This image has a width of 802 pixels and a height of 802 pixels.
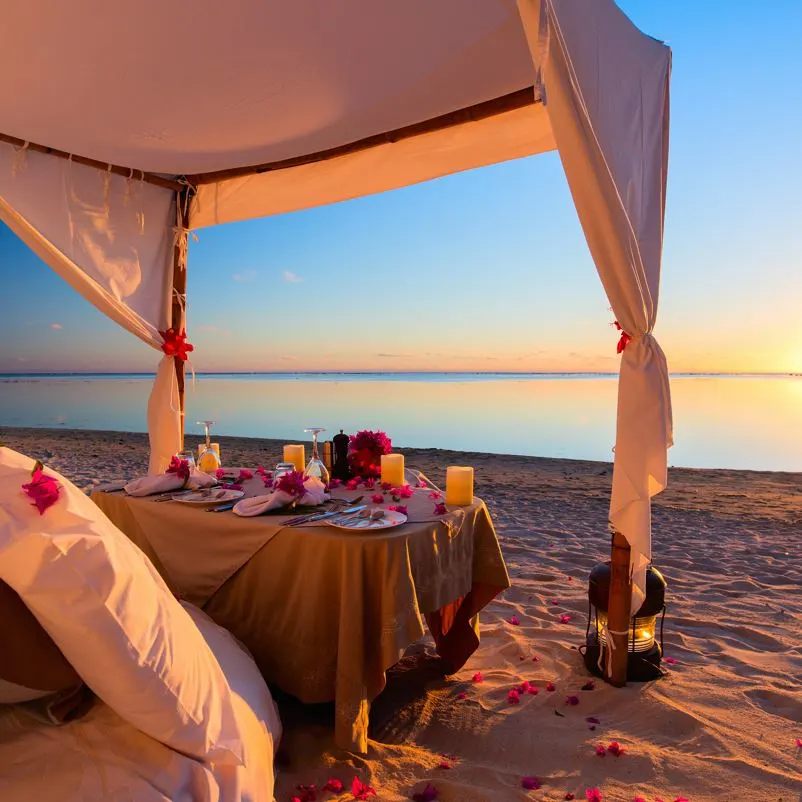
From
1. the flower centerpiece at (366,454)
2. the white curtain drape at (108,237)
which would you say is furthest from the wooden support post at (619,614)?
the white curtain drape at (108,237)

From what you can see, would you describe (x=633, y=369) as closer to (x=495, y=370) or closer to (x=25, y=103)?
(x=25, y=103)

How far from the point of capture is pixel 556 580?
313 cm

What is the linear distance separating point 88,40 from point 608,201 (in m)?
1.72

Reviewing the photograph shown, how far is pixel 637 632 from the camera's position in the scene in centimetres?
216

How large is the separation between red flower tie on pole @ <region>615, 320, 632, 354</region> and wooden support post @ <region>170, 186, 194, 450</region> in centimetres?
261

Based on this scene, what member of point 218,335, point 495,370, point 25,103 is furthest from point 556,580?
point 495,370

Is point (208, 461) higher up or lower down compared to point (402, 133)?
lower down

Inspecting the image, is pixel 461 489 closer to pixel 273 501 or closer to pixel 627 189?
pixel 273 501

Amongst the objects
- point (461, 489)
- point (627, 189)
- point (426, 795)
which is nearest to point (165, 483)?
point (461, 489)

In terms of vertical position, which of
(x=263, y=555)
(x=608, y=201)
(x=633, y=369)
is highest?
(x=608, y=201)

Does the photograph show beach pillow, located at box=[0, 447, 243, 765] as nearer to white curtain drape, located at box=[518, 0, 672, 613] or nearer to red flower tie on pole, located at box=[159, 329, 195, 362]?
white curtain drape, located at box=[518, 0, 672, 613]

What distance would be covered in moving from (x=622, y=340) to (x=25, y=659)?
191 cm

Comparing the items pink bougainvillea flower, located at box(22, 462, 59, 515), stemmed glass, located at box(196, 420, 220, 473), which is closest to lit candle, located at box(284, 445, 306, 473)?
stemmed glass, located at box(196, 420, 220, 473)

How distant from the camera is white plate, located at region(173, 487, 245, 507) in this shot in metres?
1.98
